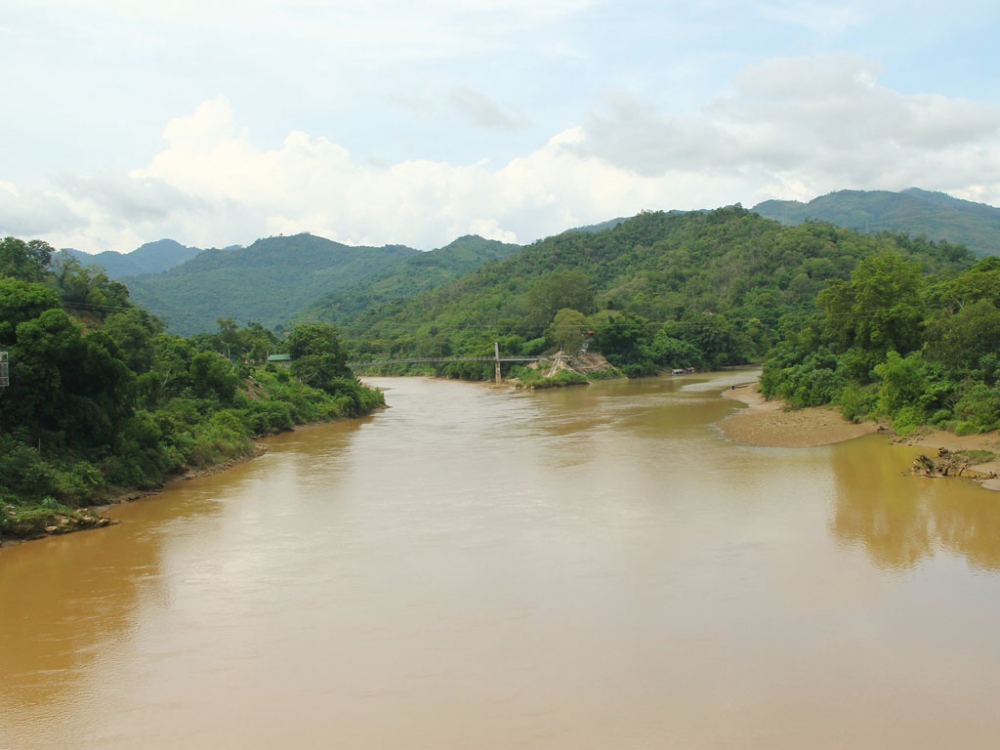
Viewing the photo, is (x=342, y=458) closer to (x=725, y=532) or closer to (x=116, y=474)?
(x=116, y=474)

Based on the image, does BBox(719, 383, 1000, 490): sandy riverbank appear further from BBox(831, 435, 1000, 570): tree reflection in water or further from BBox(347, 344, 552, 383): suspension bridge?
BBox(347, 344, 552, 383): suspension bridge

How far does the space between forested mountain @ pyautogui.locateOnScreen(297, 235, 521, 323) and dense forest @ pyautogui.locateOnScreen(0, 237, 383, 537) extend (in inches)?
3865

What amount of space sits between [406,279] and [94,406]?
141 m

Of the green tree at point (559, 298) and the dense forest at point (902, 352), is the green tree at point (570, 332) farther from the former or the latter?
the dense forest at point (902, 352)

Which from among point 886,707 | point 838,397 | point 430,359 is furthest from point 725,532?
point 430,359

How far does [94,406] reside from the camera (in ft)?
66.4

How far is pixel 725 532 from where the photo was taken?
631 inches

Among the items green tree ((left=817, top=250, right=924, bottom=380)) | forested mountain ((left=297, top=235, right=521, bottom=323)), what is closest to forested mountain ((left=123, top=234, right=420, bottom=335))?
forested mountain ((left=297, top=235, right=521, bottom=323))

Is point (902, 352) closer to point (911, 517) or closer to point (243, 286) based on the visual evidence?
point (911, 517)

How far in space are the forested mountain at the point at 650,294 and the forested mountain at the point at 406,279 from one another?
809 inches

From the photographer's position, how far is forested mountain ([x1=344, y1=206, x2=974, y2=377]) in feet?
234

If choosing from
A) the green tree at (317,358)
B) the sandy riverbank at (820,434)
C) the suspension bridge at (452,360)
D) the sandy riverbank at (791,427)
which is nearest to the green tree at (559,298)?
the suspension bridge at (452,360)

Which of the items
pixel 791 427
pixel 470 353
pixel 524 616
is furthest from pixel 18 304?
pixel 470 353

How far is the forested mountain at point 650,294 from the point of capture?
71.4 meters
